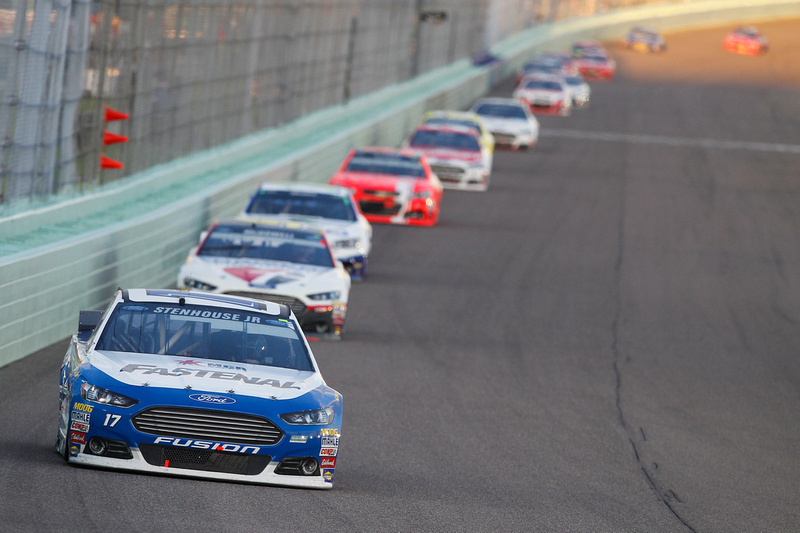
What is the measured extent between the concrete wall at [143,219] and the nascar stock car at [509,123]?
213cm

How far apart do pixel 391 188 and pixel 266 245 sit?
29.2ft

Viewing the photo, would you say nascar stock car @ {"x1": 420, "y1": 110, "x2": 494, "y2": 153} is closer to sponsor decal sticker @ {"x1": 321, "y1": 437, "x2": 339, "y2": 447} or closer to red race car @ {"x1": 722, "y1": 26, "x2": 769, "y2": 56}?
sponsor decal sticker @ {"x1": 321, "y1": 437, "x2": 339, "y2": 447}

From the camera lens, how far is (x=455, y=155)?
3075 centimetres

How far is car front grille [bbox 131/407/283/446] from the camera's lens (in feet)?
28.0

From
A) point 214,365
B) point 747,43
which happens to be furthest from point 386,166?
point 747,43

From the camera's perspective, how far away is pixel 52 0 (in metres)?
15.7

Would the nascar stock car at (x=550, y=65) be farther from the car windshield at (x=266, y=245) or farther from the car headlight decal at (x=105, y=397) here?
the car headlight decal at (x=105, y=397)

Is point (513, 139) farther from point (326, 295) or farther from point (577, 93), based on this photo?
point (326, 295)

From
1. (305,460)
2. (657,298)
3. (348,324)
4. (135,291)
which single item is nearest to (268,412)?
(305,460)

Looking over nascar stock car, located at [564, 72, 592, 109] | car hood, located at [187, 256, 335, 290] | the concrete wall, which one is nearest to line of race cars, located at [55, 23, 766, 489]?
the concrete wall

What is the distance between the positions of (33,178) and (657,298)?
937cm

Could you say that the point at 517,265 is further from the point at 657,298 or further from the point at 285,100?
the point at 285,100

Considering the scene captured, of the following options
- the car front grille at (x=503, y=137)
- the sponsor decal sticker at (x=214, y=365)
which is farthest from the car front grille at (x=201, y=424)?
the car front grille at (x=503, y=137)

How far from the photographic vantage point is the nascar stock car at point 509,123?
128 feet
